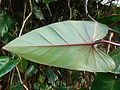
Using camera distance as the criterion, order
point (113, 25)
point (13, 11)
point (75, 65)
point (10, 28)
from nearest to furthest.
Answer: point (75, 65), point (113, 25), point (10, 28), point (13, 11)

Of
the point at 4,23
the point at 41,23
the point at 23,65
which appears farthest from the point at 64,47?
the point at 41,23

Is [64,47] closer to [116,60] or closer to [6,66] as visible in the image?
[116,60]

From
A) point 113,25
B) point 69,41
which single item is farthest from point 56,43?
point 113,25

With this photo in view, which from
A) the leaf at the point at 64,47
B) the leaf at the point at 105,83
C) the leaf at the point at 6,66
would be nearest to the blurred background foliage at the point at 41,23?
the leaf at the point at 6,66

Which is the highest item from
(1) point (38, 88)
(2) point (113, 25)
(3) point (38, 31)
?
(3) point (38, 31)

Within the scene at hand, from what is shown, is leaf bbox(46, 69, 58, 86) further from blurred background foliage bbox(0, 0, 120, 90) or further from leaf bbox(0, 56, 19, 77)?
leaf bbox(0, 56, 19, 77)

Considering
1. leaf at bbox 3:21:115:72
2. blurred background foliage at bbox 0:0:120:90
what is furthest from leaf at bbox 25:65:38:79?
leaf at bbox 3:21:115:72

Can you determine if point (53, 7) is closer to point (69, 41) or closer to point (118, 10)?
point (118, 10)
